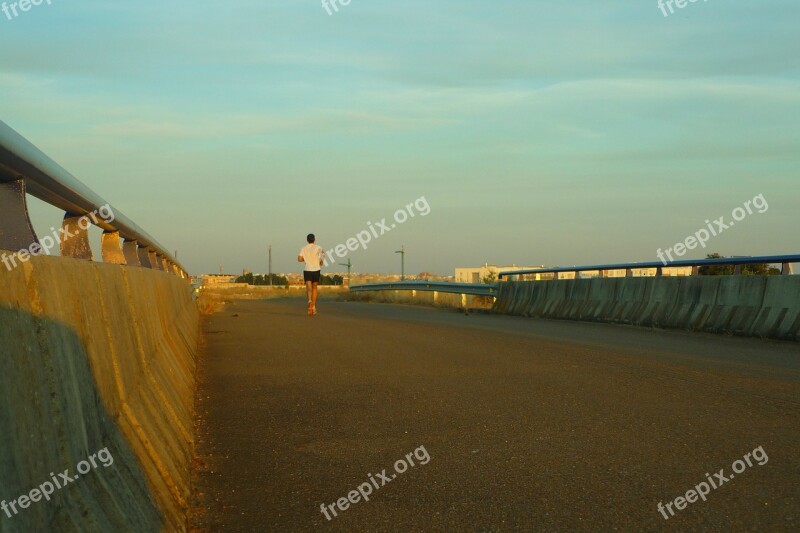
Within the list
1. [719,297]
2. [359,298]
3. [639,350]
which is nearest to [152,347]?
[639,350]

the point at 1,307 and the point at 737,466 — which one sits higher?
the point at 1,307

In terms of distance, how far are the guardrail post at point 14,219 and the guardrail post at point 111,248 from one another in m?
3.29

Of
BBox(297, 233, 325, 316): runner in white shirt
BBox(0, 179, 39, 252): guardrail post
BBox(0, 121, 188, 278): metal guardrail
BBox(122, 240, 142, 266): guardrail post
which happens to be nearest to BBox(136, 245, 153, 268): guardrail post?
BBox(122, 240, 142, 266): guardrail post

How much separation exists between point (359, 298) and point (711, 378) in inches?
1229

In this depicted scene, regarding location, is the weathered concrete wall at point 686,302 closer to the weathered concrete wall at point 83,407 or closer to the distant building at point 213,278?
the weathered concrete wall at point 83,407

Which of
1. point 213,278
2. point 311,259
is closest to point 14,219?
point 311,259

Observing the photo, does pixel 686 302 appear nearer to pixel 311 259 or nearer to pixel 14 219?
pixel 311 259

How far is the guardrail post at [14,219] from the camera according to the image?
3.40m

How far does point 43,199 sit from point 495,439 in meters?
3.08

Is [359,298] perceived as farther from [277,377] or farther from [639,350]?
[277,377]

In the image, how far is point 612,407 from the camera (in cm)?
755

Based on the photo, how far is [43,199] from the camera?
15.7 ft

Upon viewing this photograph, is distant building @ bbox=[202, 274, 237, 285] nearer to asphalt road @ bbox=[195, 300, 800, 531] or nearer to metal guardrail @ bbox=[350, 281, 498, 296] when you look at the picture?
metal guardrail @ bbox=[350, 281, 498, 296]

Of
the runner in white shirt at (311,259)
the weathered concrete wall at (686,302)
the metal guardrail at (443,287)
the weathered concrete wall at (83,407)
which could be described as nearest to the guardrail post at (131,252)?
the weathered concrete wall at (83,407)
